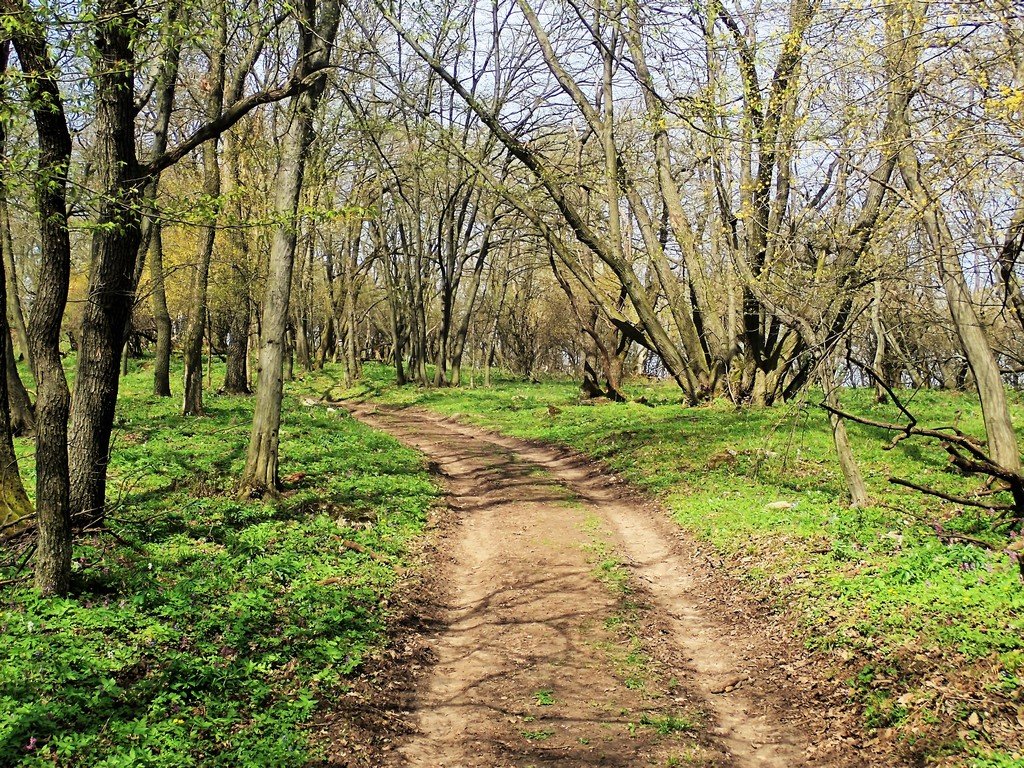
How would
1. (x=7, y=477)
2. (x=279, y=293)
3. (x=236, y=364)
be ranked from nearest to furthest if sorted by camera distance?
(x=7, y=477)
(x=279, y=293)
(x=236, y=364)

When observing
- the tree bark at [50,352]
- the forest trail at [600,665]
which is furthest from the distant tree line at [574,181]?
the forest trail at [600,665]

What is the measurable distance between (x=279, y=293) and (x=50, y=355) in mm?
4385

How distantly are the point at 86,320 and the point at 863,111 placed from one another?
9.61 metres

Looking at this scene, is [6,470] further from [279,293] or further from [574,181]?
[574,181]

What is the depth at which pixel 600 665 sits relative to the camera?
6418mm

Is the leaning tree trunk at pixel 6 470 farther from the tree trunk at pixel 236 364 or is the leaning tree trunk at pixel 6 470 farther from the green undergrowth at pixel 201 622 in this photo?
the tree trunk at pixel 236 364

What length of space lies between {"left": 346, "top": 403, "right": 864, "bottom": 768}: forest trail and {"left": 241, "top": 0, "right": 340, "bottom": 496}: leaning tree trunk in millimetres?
3017

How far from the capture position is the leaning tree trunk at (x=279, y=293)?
397 inches

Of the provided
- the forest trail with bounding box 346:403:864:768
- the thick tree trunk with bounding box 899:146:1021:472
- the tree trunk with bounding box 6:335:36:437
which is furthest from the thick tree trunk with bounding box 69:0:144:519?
the thick tree trunk with bounding box 899:146:1021:472

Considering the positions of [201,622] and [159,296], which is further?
[159,296]

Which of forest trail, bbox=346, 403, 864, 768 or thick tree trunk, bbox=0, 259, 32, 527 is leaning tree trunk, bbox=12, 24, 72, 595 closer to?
thick tree trunk, bbox=0, 259, 32, 527

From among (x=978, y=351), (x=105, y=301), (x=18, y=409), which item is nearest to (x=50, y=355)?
(x=105, y=301)

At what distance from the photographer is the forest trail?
5.25 meters

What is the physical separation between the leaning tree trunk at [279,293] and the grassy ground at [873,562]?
6387 mm
